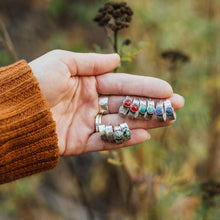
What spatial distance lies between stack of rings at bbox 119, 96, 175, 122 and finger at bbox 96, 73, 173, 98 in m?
0.05

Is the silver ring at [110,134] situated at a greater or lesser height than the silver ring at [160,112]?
lesser

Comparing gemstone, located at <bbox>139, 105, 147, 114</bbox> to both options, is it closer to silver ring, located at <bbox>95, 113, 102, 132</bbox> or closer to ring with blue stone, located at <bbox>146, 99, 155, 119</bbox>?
ring with blue stone, located at <bbox>146, 99, 155, 119</bbox>

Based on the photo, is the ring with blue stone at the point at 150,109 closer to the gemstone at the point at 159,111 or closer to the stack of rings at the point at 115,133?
the gemstone at the point at 159,111

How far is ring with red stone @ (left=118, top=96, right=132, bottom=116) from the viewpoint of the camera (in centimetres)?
142

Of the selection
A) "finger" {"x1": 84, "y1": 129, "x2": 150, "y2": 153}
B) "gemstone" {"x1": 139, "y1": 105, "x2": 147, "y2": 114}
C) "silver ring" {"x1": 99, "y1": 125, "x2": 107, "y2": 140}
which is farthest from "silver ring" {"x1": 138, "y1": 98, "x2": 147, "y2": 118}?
"silver ring" {"x1": 99, "y1": 125, "x2": 107, "y2": 140}

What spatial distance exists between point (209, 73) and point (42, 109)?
2177 mm

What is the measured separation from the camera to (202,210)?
5.16ft

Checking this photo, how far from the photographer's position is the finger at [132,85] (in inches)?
53.7

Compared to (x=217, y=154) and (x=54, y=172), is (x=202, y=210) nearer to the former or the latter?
(x=217, y=154)

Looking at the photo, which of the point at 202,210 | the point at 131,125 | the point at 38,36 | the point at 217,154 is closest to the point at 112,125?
the point at 131,125

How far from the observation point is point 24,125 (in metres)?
1.29

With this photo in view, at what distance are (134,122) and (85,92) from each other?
0.39m

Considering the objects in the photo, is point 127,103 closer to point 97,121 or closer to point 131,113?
point 131,113

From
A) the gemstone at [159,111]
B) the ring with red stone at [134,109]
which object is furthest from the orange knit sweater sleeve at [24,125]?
the gemstone at [159,111]
